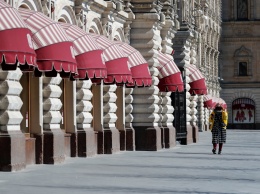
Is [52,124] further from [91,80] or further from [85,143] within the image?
[85,143]

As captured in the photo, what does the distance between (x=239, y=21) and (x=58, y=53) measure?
88546 millimetres

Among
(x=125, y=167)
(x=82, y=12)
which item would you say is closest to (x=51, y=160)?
(x=125, y=167)

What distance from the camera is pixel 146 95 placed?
40438 mm

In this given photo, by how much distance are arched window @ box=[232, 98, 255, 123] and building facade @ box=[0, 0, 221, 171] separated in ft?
189

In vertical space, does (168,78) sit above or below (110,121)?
above

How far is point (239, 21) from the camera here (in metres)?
111

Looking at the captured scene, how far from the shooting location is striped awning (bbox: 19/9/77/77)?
23.8 m

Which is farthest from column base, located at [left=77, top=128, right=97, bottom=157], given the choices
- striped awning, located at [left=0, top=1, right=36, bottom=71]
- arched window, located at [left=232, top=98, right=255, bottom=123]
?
arched window, located at [left=232, top=98, right=255, bottom=123]

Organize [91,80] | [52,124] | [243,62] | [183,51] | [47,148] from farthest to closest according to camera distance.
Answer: [243,62], [183,51], [91,80], [52,124], [47,148]

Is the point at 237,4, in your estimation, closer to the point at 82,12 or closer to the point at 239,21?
the point at 239,21

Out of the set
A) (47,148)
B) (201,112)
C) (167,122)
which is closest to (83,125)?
(47,148)

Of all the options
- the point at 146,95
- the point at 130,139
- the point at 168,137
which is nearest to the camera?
the point at 130,139

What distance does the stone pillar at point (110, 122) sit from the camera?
118 feet

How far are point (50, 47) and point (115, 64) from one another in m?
8.18
